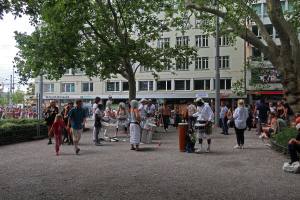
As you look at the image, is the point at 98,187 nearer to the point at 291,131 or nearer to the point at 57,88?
the point at 291,131

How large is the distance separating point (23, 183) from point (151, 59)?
74.1 feet

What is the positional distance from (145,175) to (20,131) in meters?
11.6

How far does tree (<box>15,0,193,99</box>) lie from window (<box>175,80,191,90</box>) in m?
35.0

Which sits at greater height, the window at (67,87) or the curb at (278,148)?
the window at (67,87)

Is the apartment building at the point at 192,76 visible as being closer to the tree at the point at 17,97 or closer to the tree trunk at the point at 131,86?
the tree trunk at the point at 131,86

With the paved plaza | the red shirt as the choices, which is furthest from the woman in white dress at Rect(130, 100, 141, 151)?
the red shirt

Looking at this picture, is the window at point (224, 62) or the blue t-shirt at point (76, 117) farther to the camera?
the window at point (224, 62)

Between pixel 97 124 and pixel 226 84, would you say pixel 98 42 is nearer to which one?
pixel 97 124

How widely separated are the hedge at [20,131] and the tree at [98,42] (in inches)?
274

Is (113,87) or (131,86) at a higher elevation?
(113,87)

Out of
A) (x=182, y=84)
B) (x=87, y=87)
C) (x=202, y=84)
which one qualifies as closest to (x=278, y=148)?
(x=202, y=84)

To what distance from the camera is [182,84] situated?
2702 inches

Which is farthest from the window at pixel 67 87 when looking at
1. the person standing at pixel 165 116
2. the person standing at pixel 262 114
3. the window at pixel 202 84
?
the person standing at pixel 262 114

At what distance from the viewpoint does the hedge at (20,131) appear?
19.9 metres
